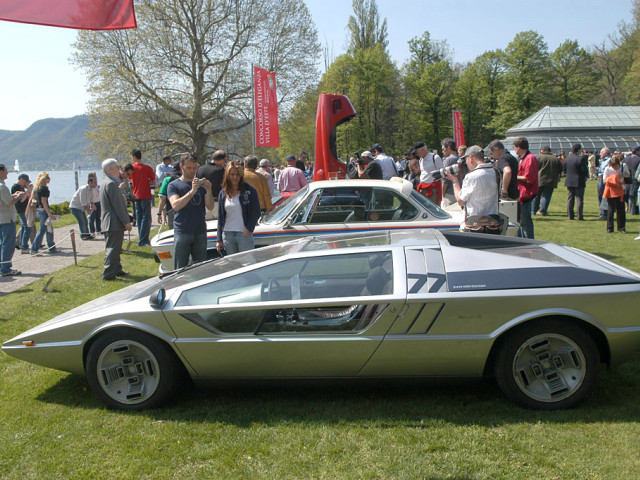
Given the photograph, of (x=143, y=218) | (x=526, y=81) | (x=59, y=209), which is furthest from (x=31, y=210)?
(x=526, y=81)

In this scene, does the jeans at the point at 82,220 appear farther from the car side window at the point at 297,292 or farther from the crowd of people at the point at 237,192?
the car side window at the point at 297,292

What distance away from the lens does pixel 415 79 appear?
5956 centimetres

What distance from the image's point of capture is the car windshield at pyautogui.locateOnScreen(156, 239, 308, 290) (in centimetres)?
425

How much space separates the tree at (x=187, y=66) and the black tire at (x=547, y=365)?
3098 cm

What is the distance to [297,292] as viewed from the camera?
382 centimetres

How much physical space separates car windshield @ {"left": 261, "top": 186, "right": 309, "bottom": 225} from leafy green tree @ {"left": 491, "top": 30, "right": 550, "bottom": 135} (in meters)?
55.6

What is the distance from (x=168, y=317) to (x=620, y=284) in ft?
10.6

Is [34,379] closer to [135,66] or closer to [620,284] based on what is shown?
[620,284]

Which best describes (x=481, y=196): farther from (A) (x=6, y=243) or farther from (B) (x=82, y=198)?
(B) (x=82, y=198)

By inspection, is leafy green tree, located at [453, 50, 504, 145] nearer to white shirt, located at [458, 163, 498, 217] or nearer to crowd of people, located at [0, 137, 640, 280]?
crowd of people, located at [0, 137, 640, 280]

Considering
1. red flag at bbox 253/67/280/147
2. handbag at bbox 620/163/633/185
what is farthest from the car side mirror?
handbag at bbox 620/163/633/185

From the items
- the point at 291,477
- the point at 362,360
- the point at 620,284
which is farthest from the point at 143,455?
the point at 620,284

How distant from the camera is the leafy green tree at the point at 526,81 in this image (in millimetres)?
57716

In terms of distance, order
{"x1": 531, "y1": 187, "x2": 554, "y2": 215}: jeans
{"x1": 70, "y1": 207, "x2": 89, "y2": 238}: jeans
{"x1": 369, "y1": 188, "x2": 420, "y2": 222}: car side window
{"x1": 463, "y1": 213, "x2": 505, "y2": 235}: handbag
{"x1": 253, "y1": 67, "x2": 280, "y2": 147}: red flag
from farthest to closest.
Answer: {"x1": 531, "y1": 187, "x2": 554, "y2": 215}: jeans → {"x1": 253, "y1": 67, "x2": 280, "y2": 147}: red flag → {"x1": 70, "y1": 207, "x2": 89, "y2": 238}: jeans → {"x1": 369, "y1": 188, "x2": 420, "y2": 222}: car side window → {"x1": 463, "y1": 213, "x2": 505, "y2": 235}: handbag
